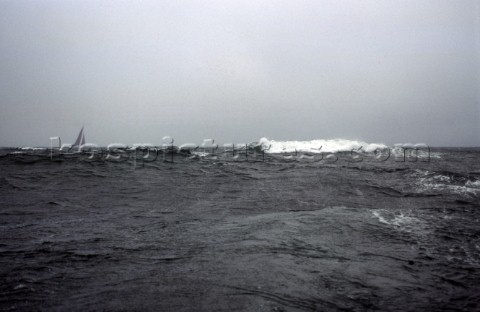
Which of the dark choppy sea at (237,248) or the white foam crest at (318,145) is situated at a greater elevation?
the white foam crest at (318,145)

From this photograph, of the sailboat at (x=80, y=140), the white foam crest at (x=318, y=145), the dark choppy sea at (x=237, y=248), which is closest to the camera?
the dark choppy sea at (x=237, y=248)

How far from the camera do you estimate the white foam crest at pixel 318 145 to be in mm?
29484

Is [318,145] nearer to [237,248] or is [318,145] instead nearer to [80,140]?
[80,140]

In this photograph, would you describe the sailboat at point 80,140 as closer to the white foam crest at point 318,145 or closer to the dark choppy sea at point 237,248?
the white foam crest at point 318,145

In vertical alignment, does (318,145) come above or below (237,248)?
above

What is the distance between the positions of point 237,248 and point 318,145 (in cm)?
2974

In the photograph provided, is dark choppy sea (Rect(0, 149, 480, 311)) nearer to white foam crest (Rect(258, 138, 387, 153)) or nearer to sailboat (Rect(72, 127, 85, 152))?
white foam crest (Rect(258, 138, 387, 153))

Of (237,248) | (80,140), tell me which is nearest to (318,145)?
(80,140)

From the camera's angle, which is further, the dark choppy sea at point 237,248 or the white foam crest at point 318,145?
the white foam crest at point 318,145

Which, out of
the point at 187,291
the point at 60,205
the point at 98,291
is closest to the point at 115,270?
the point at 98,291

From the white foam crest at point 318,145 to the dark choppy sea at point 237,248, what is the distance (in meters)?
21.8

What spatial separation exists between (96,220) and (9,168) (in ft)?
23.9

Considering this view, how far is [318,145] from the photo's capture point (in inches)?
1254

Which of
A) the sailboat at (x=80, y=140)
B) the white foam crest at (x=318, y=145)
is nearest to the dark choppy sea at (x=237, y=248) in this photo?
the white foam crest at (x=318, y=145)
